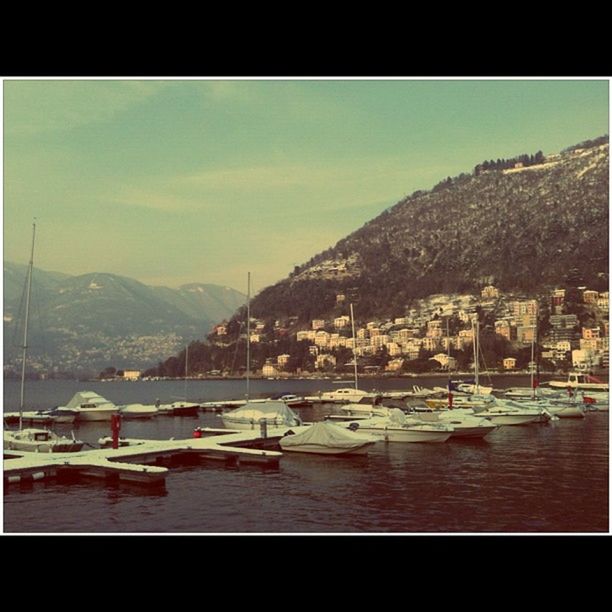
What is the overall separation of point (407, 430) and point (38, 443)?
13.3 m

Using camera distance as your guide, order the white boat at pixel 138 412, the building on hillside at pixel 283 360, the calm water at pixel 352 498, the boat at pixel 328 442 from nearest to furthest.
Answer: the calm water at pixel 352 498 < the boat at pixel 328 442 < the white boat at pixel 138 412 < the building on hillside at pixel 283 360

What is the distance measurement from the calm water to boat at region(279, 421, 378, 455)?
341mm

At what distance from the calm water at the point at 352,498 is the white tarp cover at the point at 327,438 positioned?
52 centimetres

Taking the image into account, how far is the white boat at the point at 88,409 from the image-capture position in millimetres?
43656

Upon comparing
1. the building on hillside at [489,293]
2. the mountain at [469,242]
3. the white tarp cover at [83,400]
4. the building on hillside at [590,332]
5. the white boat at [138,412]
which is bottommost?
the white boat at [138,412]

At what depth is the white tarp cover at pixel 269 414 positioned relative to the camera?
29219 mm

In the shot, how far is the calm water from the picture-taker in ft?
47.9

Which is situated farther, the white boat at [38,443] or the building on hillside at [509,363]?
the building on hillside at [509,363]

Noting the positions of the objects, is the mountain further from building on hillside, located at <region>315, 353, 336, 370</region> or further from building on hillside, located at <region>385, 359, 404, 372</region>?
building on hillside, located at <region>385, 359, 404, 372</region>

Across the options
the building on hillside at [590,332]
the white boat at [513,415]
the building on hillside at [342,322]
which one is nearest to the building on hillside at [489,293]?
the building on hillside at [342,322]

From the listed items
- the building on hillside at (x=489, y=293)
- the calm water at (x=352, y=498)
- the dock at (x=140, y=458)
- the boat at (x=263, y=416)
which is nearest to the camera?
the calm water at (x=352, y=498)

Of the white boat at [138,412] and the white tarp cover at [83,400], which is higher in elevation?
the white tarp cover at [83,400]

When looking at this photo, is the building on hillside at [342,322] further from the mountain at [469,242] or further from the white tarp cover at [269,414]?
the white tarp cover at [269,414]
